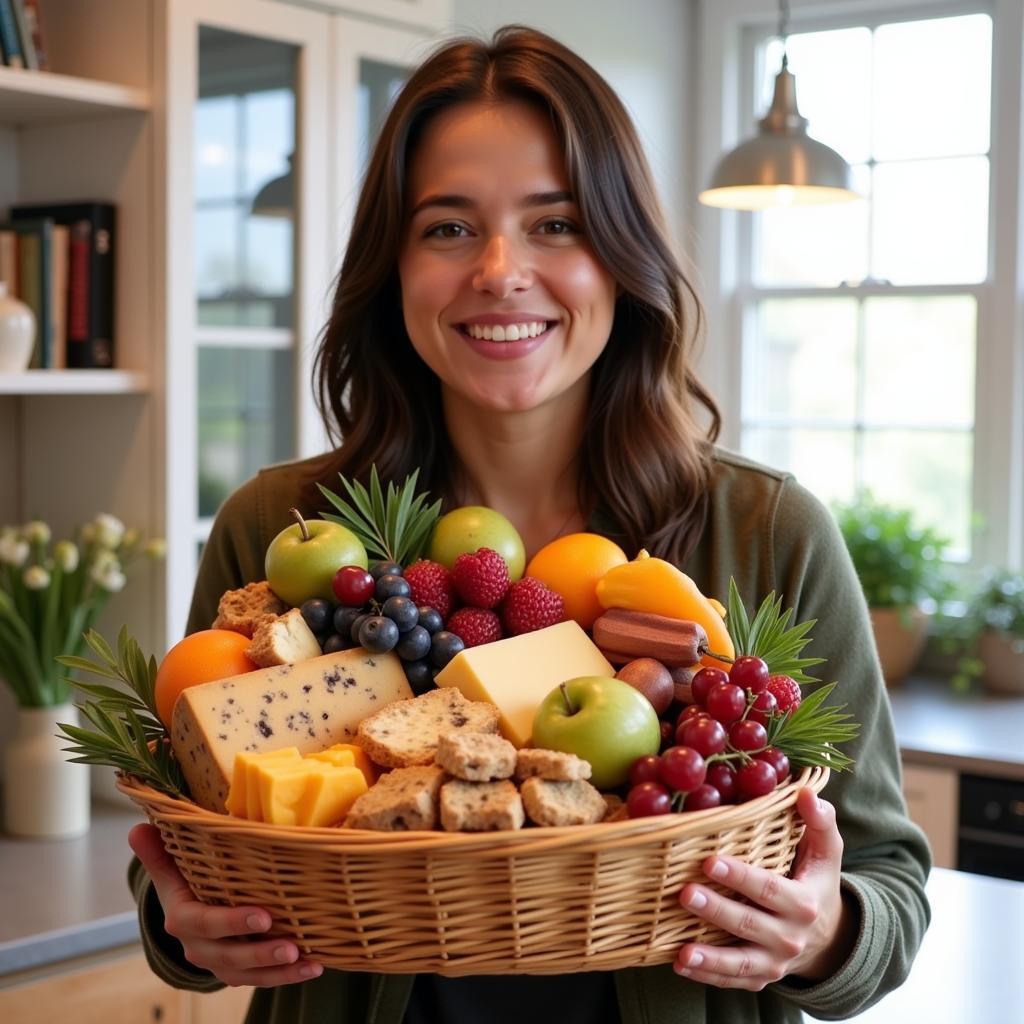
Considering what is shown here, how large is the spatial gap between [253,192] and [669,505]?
4.61 ft

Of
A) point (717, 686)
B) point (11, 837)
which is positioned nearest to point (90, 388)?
point (11, 837)

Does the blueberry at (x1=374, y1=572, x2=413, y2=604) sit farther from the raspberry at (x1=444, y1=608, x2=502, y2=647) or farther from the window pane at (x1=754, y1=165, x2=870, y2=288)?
the window pane at (x1=754, y1=165, x2=870, y2=288)

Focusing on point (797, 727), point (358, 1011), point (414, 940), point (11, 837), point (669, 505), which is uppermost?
point (669, 505)

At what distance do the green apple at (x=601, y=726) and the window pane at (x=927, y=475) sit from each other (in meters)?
2.77

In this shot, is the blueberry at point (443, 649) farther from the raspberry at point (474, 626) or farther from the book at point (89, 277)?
the book at point (89, 277)

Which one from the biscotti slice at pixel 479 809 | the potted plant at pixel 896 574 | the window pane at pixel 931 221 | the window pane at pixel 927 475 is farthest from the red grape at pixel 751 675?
the window pane at pixel 931 221

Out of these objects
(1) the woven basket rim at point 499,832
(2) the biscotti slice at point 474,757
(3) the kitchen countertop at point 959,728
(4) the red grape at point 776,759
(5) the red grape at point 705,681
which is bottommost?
(3) the kitchen countertop at point 959,728

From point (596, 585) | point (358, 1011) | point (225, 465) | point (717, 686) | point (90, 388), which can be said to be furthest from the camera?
point (225, 465)

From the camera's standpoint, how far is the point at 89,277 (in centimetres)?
243

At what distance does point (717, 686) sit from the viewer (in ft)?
3.42

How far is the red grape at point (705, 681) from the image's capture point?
1062mm

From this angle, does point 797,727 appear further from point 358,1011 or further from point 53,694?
point 53,694

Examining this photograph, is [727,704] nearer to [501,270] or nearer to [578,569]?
[578,569]

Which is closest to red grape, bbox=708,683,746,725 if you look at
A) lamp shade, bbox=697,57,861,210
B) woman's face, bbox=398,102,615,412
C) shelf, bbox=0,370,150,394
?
woman's face, bbox=398,102,615,412
